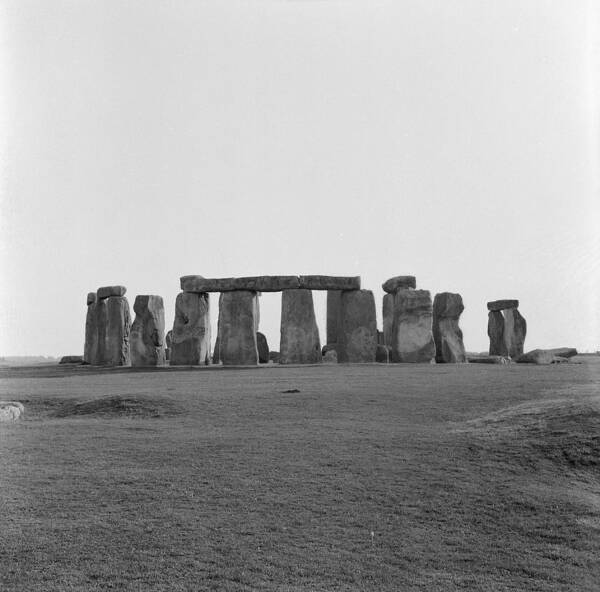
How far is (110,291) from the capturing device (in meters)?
30.8

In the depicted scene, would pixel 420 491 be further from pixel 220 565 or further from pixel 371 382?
pixel 371 382

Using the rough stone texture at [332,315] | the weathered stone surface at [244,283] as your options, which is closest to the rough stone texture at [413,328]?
the weathered stone surface at [244,283]

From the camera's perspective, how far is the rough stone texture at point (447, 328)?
29.7 meters

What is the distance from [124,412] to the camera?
15328 millimetres

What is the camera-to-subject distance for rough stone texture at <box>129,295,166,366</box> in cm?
2927

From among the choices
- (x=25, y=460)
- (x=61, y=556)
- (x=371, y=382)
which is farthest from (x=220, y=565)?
(x=371, y=382)

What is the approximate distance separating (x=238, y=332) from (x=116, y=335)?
16.3 feet

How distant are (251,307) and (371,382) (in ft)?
32.6

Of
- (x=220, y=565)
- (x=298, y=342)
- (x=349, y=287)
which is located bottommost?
(x=220, y=565)

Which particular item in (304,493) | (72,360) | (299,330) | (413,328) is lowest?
(304,493)

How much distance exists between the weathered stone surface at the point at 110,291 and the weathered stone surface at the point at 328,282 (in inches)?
279

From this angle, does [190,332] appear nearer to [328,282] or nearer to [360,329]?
[328,282]

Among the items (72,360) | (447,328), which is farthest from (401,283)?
(72,360)

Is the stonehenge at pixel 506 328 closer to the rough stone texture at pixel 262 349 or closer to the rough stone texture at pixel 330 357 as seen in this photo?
the rough stone texture at pixel 330 357
